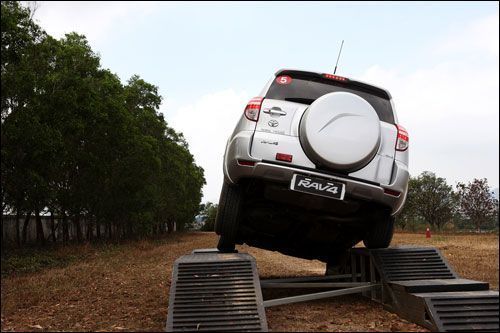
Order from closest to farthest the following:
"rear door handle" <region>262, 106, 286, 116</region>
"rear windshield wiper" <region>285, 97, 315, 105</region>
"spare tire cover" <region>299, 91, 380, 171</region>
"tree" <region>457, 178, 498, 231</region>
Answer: "spare tire cover" <region>299, 91, 380, 171</region>
"rear door handle" <region>262, 106, 286, 116</region>
"rear windshield wiper" <region>285, 97, 315, 105</region>
"tree" <region>457, 178, 498, 231</region>

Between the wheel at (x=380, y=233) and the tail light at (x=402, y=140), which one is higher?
the tail light at (x=402, y=140)

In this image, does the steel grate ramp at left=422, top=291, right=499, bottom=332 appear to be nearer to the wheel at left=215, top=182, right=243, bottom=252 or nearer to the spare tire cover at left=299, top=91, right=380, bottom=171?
the spare tire cover at left=299, top=91, right=380, bottom=171

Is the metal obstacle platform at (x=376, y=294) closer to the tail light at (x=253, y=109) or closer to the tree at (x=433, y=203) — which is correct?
the tail light at (x=253, y=109)

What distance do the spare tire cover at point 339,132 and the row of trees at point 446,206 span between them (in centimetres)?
5098

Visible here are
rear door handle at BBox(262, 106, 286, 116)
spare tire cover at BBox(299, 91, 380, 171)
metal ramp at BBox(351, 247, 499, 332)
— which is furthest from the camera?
rear door handle at BBox(262, 106, 286, 116)

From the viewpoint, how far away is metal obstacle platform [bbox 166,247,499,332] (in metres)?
4.11

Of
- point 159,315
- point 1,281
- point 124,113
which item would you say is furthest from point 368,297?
point 124,113

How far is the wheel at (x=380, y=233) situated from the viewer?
5.88 metres

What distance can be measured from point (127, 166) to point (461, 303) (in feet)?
66.5

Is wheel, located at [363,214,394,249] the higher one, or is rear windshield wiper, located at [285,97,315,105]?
rear windshield wiper, located at [285,97,315,105]

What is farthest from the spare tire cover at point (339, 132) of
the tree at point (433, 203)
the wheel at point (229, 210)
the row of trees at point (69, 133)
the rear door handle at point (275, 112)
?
the tree at point (433, 203)

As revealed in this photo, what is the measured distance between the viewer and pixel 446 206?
61.9 metres

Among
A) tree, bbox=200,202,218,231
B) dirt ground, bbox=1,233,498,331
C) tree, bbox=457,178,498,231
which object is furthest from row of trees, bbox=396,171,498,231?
dirt ground, bbox=1,233,498,331

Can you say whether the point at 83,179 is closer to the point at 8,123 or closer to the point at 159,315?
the point at 8,123
